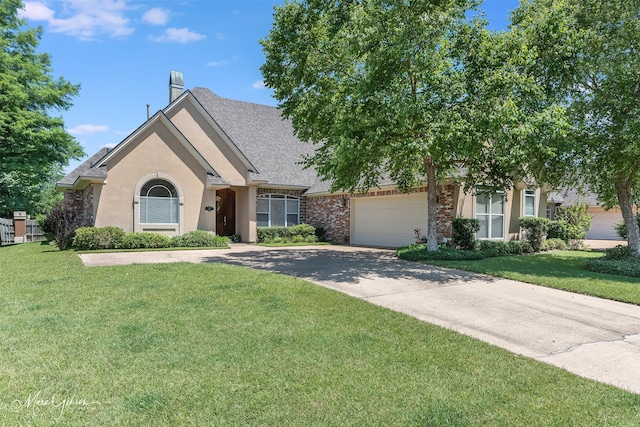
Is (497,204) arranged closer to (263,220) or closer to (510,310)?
(510,310)

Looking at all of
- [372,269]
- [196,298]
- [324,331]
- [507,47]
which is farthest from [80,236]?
[507,47]

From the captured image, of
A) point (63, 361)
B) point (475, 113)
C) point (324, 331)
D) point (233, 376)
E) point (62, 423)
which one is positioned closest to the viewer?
point (62, 423)

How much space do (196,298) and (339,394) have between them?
4225 mm

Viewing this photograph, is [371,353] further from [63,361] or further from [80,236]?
[80,236]

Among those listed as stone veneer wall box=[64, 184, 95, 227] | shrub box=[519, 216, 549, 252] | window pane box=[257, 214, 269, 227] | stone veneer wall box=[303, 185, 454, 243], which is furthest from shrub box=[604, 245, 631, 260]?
stone veneer wall box=[64, 184, 95, 227]

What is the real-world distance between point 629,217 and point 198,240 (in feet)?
53.6

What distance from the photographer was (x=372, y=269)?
35.2 feet

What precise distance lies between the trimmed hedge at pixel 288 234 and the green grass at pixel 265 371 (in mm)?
13458

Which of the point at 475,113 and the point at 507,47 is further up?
the point at 507,47

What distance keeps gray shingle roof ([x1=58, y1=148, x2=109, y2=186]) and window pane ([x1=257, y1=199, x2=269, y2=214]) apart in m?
7.81

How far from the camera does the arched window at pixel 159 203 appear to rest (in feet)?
55.0

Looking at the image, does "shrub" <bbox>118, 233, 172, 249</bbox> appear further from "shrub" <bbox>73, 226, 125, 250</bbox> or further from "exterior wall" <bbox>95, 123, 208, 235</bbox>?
"exterior wall" <bbox>95, 123, 208, 235</bbox>

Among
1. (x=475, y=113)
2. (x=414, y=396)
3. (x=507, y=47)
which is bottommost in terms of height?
(x=414, y=396)

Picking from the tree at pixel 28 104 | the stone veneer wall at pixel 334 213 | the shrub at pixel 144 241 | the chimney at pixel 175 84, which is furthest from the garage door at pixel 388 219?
the tree at pixel 28 104
